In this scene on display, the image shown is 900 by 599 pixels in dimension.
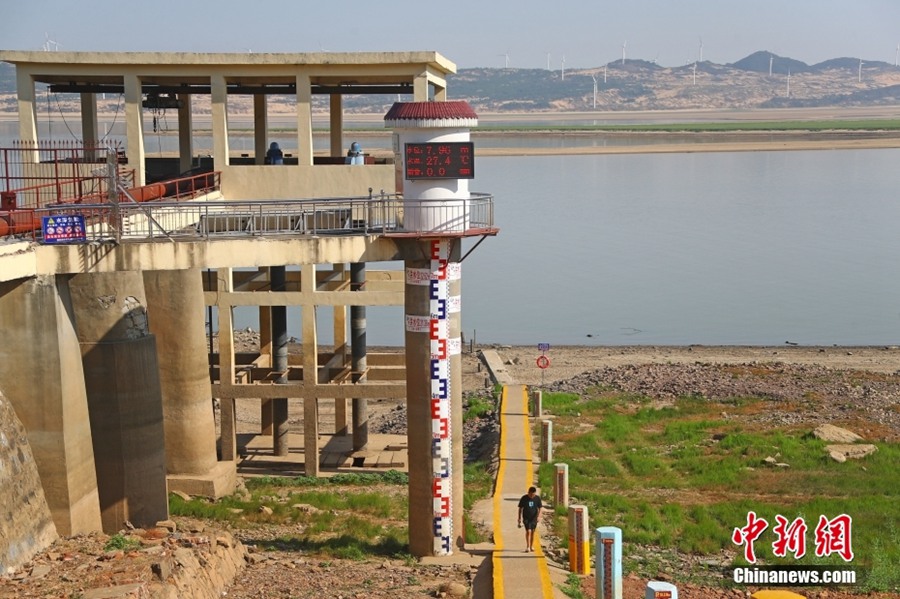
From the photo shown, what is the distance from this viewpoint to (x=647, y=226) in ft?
339

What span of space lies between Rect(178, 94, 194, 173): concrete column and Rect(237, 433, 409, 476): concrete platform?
26.6 feet

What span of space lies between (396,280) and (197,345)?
8.39m

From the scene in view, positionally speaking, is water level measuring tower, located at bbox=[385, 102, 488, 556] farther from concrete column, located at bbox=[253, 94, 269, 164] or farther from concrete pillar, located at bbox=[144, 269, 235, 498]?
concrete column, located at bbox=[253, 94, 269, 164]

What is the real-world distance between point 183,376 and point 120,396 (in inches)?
247

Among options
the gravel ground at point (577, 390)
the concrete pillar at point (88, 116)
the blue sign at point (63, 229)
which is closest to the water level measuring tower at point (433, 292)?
the gravel ground at point (577, 390)

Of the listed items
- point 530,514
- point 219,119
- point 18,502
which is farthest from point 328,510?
point 219,119

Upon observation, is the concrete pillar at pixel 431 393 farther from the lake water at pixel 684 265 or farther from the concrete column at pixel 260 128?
the lake water at pixel 684 265

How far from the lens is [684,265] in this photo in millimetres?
85375

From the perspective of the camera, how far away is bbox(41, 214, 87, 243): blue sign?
22312 mm

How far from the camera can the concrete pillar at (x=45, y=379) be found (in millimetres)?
21891

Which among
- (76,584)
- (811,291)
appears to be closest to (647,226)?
(811,291)

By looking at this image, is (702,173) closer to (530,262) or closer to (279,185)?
(530,262)

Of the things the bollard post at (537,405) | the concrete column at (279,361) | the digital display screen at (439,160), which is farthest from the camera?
the bollard post at (537,405)

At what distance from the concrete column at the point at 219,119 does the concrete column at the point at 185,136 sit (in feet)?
12.9
